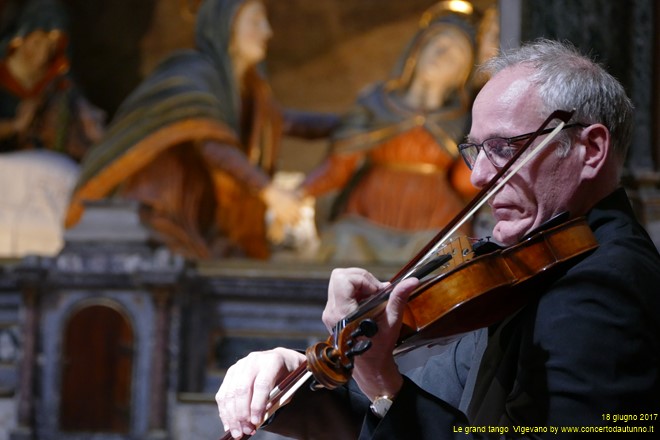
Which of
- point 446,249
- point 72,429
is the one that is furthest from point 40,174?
point 446,249

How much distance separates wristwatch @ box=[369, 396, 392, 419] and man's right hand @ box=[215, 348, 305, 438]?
160mm

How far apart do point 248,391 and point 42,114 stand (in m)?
5.85

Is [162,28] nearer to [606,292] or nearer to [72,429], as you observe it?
[72,429]

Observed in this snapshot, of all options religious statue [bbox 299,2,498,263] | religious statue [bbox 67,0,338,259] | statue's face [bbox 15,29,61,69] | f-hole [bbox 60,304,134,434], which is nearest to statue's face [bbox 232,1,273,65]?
religious statue [bbox 67,0,338,259]

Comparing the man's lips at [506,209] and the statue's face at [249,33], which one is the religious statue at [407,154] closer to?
the statue's face at [249,33]

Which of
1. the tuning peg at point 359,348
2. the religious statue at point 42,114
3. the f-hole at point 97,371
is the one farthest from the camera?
the religious statue at point 42,114

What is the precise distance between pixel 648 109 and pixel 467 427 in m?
2.64

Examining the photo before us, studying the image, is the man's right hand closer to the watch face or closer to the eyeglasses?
the watch face

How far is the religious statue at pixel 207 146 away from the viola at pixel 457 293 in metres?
Result: 4.28

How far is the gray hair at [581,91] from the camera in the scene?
178 centimetres

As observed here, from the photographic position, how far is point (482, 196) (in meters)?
1.74

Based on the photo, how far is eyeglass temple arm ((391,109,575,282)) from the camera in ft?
5.63

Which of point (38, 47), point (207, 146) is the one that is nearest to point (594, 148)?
point (207, 146)

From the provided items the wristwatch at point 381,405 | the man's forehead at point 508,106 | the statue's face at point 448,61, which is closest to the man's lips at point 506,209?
the man's forehead at point 508,106
